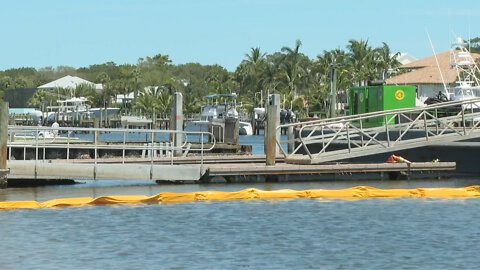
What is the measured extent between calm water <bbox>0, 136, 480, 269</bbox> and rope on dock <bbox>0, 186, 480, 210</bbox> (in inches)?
13.9

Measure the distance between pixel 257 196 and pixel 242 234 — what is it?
5967mm

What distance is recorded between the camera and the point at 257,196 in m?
29.7

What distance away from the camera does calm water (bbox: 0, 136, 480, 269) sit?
65.8 ft

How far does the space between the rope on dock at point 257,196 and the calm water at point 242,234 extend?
0.35 meters

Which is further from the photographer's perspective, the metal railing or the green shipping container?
the green shipping container

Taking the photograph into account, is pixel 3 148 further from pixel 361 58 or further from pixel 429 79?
pixel 361 58

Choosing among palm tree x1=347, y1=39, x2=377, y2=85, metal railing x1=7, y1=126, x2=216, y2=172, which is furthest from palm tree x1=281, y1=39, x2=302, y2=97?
metal railing x1=7, y1=126, x2=216, y2=172

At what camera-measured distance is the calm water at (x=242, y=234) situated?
2005 centimetres

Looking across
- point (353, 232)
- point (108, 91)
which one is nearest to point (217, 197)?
point (353, 232)

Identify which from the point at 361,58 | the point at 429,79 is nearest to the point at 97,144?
the point at 429,79

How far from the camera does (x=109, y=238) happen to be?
2283 centimetres

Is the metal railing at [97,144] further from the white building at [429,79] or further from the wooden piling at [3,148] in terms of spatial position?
the white building at [429,79]

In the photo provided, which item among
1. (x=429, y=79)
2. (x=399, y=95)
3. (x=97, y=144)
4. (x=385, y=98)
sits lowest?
(x=97, y=144)

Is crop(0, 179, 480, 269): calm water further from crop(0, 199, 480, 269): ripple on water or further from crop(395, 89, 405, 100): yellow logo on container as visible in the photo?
crop(395, 89, 405, 100): yellow logo on container
